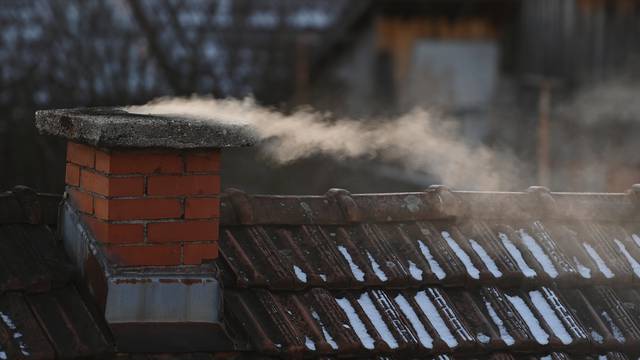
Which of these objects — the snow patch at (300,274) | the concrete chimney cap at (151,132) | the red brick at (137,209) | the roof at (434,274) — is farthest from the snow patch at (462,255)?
the red brick at (137,209)

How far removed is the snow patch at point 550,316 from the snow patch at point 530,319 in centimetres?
5

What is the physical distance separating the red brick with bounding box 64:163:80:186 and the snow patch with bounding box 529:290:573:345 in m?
1.93

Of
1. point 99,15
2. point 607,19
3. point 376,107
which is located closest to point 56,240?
point 607,19

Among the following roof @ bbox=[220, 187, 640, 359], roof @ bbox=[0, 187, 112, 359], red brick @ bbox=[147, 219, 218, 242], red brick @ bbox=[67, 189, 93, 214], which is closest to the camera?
roof @ bbox=[0, 187, 112, 359]

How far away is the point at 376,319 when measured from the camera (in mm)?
4660

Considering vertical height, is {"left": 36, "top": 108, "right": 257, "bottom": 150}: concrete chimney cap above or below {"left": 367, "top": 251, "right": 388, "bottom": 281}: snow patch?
above

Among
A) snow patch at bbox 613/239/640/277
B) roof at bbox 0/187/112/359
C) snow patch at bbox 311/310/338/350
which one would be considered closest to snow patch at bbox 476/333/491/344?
snow patch at bbox 311/310/338/350

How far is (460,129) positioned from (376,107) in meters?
2.49

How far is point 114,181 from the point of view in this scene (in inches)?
171

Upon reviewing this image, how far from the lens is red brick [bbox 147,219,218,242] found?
14.3ft

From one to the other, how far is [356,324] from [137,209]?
96cm

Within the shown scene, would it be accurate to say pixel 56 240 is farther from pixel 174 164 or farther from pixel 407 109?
pixel 407 109

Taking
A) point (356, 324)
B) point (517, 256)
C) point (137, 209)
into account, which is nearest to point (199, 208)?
point (137, 209)

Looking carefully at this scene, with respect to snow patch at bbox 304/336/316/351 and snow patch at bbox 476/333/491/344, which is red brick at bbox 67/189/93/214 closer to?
snow patch at bbox 304/336/316/351
